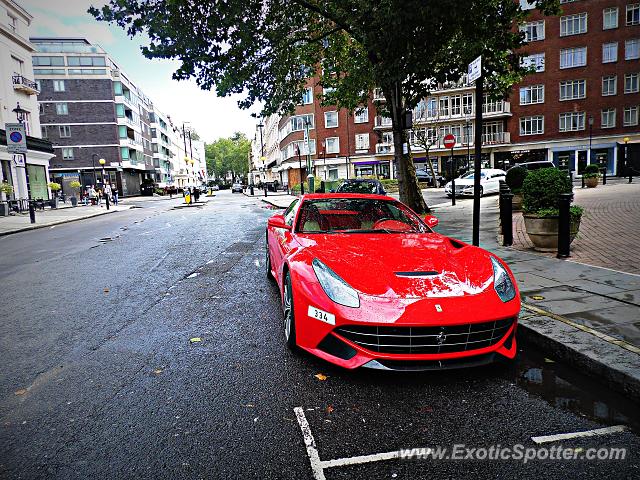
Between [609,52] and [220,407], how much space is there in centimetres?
5106

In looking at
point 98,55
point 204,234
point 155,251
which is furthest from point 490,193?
point 98,55

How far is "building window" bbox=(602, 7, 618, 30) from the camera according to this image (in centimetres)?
3962

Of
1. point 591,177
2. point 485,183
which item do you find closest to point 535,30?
point 591,177

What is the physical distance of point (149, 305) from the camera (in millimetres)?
5352

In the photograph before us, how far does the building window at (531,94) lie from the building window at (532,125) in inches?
65.0

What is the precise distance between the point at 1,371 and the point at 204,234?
9747 millimetres

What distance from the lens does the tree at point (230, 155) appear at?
137 meters

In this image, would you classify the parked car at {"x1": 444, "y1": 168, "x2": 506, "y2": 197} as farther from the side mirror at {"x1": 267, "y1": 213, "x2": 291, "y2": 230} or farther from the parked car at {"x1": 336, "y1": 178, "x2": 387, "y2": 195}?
the side mirror at {"x1": 267, "y1": 213, "x2": 291, "y2": 230}

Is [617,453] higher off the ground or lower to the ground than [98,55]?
lower

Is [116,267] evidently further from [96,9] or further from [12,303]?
[96,9]

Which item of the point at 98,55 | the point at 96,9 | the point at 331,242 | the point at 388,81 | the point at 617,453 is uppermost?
the point at 98,55

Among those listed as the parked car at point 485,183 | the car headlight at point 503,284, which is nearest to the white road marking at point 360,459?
the car headlight at point 503,284

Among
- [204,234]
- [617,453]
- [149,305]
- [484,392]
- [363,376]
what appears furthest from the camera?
[204,234]

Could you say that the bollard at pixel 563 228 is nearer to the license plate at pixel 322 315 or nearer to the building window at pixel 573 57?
the license plate at pixel 322 315
